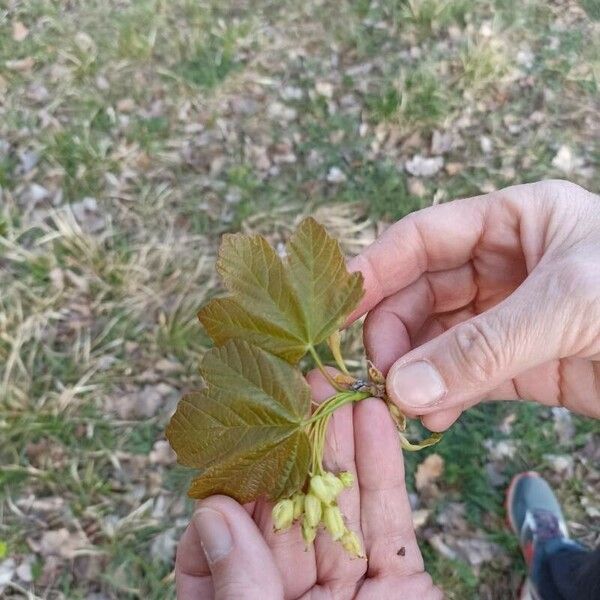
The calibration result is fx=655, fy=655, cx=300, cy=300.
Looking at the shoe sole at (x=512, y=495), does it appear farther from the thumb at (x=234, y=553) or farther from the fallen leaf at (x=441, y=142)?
the fallen leaf at (x=441, y=142)

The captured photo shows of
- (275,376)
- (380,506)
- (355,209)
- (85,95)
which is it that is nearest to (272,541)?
(380,506)

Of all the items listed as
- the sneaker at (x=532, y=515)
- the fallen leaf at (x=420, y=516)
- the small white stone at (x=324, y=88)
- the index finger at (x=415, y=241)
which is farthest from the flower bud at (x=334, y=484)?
the small white stone at (x=324, y=88)

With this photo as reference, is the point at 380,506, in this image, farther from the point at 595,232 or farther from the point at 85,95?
the point at 85,95

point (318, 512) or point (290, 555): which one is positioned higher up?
point (318, 512)

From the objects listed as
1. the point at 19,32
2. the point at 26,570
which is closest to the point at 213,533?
the point at 26,570

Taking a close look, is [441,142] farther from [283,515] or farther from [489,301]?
[283,515]

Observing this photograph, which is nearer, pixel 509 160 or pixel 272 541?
pixel 272 541

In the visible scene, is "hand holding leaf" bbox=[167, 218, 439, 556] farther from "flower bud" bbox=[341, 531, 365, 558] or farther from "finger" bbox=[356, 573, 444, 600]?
"finger" bbox=[356, 573, 444, 600]
